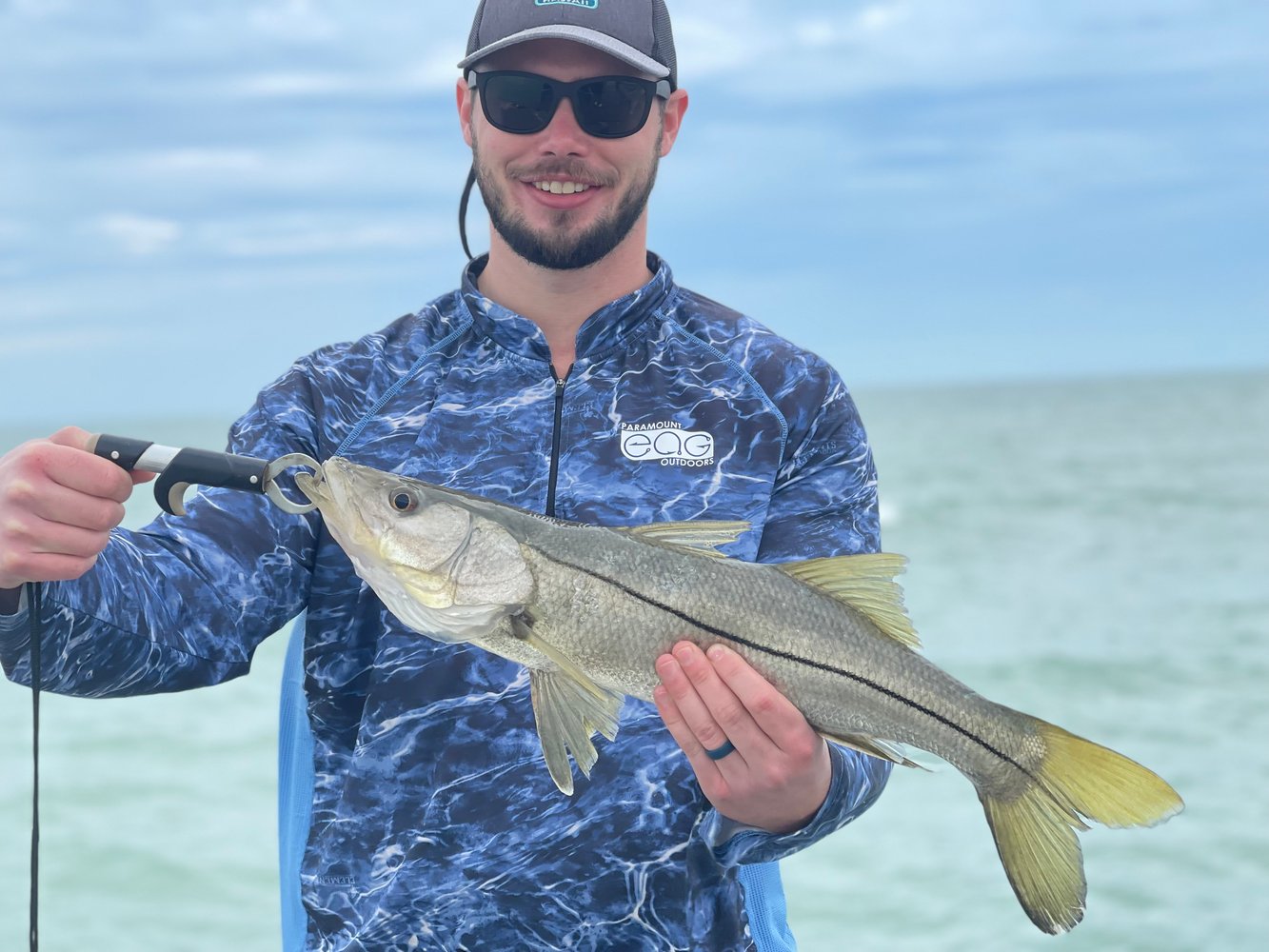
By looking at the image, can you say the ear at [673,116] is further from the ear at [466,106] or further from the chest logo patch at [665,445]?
the chest logo patch at [665,445]

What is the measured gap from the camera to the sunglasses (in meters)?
3.01

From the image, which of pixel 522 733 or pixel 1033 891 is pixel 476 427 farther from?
pixel 1033 891

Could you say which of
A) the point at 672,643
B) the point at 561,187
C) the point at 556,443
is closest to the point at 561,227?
the point at 561,187

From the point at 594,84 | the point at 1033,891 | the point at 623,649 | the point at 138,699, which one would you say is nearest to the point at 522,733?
the point at 623,649

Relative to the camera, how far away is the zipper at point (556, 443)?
2877mm

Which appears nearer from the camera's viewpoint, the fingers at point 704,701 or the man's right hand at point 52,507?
the man's right hand at point 52,507

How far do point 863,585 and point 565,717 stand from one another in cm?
66

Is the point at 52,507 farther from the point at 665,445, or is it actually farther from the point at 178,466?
the point at 665,445

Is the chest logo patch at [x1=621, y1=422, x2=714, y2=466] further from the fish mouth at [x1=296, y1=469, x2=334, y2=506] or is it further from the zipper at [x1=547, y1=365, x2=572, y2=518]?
the fish mouth at [x1=296, y1=469, x2=334, y2=506]

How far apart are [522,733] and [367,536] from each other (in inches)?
24.8

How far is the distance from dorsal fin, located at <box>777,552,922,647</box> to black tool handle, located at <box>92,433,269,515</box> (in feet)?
3.49

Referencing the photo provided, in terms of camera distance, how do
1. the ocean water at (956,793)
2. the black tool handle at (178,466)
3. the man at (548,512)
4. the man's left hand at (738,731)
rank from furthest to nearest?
the ocean water at (956,793) → the man at (548,512) → the man's left hand at (738,731) → the black tool handle at (178,466)

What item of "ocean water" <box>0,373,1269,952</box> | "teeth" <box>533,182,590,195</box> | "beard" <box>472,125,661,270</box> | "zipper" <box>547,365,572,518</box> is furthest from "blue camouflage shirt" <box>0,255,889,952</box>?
"ocean water" <box>0,373,1269,952</box>

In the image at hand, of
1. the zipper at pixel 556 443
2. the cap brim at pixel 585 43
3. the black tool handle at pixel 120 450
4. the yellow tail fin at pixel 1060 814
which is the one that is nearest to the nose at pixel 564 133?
the cap brim at pixel 585 43
